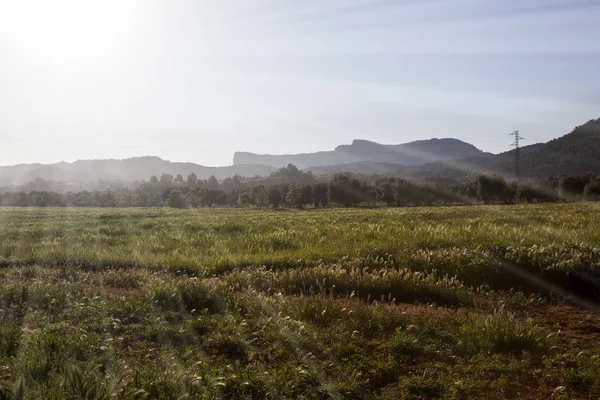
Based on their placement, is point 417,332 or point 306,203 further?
point 306,203

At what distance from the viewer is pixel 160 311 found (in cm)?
672

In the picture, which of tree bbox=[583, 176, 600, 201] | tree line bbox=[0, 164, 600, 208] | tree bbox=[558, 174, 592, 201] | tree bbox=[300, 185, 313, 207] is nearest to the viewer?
tree bbox=[583, 176, 600, 201]

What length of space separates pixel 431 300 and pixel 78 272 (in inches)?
349

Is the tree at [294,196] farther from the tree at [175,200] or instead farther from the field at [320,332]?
the field at [320,332]

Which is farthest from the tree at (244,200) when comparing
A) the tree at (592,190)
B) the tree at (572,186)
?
the tree at (592,190)

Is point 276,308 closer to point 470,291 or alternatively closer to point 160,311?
point 160,311

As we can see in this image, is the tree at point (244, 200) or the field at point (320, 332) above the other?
the field at point (320, 332)

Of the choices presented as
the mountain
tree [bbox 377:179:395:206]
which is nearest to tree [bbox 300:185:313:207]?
tree [bbox 377:179:395:206]

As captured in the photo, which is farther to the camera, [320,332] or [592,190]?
[592,190]

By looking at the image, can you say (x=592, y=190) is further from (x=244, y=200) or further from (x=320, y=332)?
(x=320, y=332)

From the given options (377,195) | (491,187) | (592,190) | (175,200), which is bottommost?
(377,195)

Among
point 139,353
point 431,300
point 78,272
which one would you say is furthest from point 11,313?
point 431,300

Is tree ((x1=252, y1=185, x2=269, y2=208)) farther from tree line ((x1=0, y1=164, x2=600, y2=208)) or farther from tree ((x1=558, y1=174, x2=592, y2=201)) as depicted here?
tree ((x1=558, y1=174, x2=592, y2=201))

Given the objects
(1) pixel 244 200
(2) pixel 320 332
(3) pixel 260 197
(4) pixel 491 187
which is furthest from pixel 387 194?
(2) pixel 320 332
